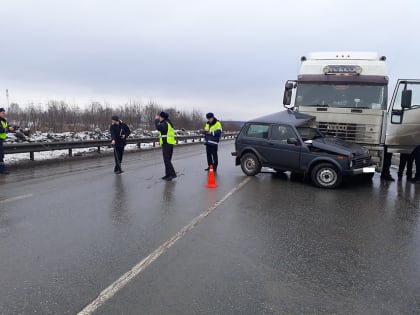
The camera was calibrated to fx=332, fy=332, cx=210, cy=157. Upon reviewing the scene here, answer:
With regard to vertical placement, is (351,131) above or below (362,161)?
above

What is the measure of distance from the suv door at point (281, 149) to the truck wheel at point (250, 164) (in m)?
0.41

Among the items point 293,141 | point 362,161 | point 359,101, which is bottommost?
point 362,161

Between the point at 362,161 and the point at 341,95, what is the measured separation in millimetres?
2525

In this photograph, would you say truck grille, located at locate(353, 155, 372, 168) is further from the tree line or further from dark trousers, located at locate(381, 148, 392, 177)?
the tree line

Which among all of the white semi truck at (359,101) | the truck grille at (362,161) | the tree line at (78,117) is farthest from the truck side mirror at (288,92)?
the tree line at (78,117)

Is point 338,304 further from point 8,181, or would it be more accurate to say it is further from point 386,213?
point 8,181

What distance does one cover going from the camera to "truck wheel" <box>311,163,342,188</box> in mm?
8438

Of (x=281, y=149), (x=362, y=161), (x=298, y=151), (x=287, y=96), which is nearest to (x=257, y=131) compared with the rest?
(x=281, y=149)

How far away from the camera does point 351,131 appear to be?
9.71m

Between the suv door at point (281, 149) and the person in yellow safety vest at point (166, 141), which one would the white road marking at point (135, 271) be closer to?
the person in yellow safety vest at point (166, 141)

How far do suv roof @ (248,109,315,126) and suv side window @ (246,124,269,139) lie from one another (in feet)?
0.58

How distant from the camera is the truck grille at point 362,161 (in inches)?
328

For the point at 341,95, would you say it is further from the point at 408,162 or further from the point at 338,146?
the point at 408,162

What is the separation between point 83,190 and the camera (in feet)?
26.0
